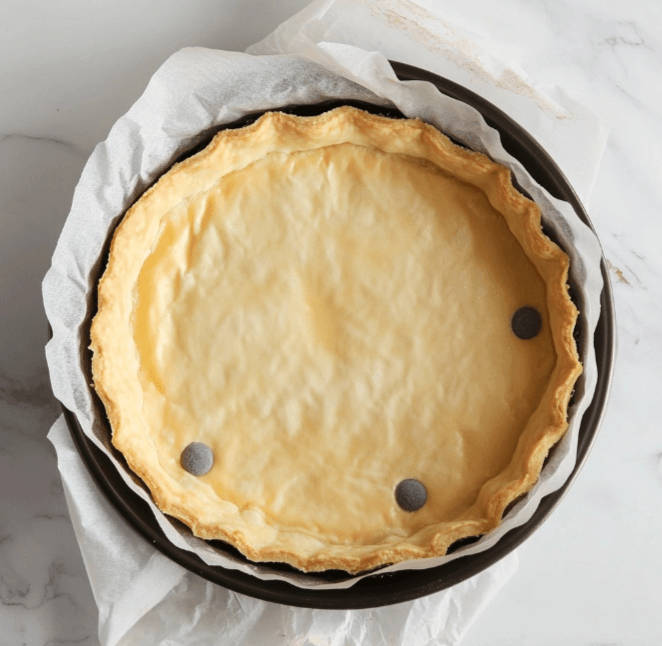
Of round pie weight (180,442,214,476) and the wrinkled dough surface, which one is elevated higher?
the wrinkled dough surface

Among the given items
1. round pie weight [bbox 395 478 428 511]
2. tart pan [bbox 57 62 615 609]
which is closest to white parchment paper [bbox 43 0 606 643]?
tart pan [bbox 57 62 615 609]

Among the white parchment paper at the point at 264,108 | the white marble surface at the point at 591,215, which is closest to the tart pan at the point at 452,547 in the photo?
the white parchment paper at the point at 264,108

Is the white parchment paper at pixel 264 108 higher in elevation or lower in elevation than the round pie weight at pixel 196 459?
higher

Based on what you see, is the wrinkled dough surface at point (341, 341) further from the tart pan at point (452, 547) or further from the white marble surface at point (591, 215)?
the white marble surface at point (591, 215)

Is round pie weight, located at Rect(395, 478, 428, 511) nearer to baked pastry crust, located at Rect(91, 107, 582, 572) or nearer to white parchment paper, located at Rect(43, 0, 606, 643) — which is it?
baked pastry crust, located at Rect(91, 107, 582, 572)

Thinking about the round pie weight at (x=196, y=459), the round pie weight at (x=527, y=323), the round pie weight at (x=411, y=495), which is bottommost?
the round pie weight at (x=196, y=459)

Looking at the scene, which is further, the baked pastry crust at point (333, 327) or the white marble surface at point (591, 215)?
the white marble surface at point (591, 215)

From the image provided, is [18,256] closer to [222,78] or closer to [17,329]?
[17,329]

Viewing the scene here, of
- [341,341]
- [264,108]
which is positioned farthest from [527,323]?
[264,108]

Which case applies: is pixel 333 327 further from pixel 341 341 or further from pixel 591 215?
pixel 591 215
